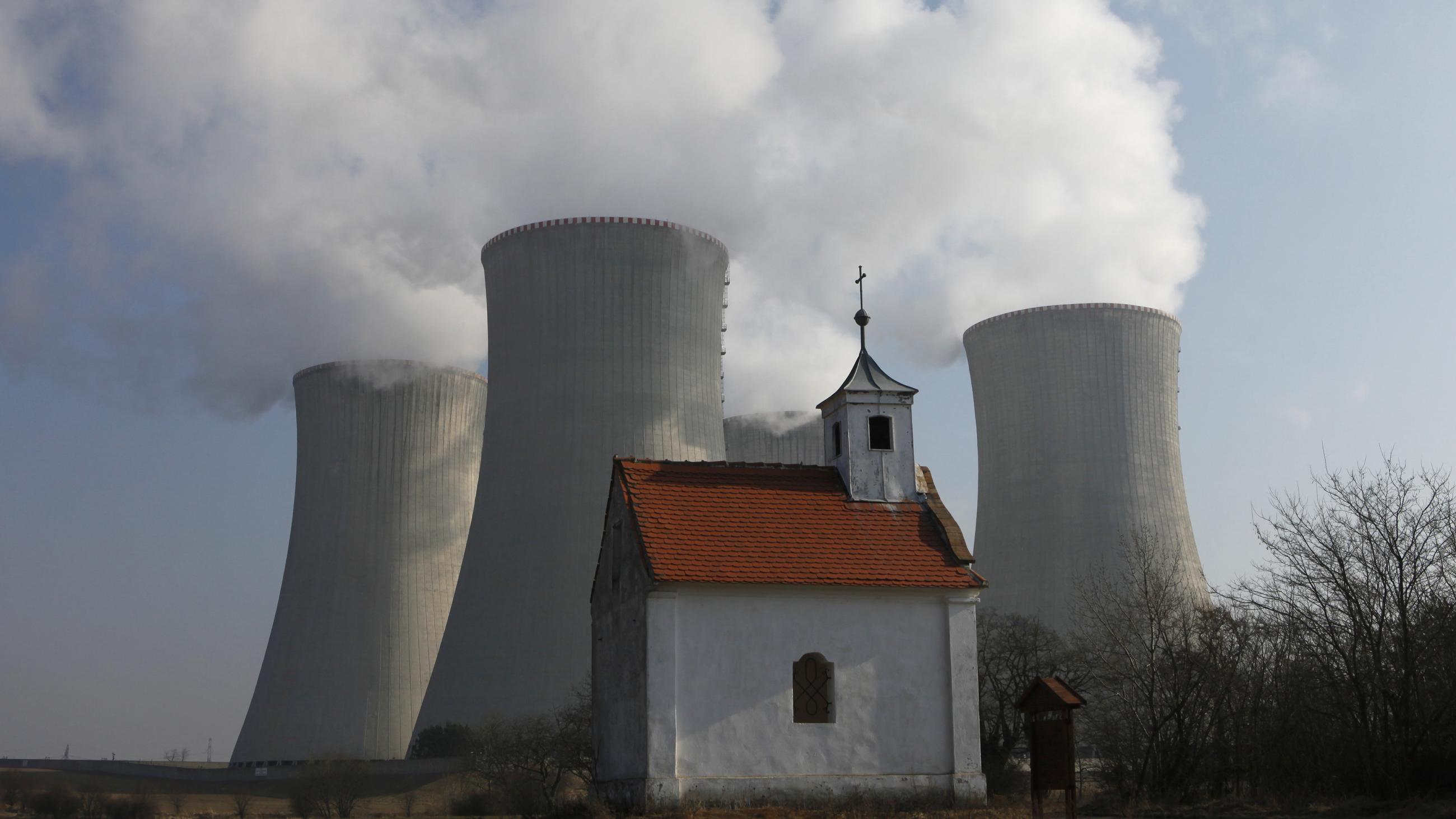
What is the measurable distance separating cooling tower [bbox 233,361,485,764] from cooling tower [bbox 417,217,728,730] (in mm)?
5113

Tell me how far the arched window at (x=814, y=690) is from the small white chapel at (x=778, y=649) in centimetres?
1

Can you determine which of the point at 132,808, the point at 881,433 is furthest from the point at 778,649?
the point at 132,808

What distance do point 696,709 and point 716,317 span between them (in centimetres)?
1529

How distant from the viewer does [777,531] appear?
14633 mm

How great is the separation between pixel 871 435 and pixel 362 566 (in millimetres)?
19413

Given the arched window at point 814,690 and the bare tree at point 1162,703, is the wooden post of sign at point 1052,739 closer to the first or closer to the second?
the arched window at point 814,690

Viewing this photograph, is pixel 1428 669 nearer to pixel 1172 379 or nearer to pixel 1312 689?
pixel 1312 689

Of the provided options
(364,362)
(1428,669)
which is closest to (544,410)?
(364,362)

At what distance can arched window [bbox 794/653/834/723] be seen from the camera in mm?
13844

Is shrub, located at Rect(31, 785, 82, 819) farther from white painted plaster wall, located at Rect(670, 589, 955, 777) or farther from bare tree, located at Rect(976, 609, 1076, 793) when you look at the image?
bare tree, located at Rect(976, 609, 1076, 793)

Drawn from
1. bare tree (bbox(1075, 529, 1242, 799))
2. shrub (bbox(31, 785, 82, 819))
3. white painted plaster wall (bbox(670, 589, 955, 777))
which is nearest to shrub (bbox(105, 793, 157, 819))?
shrub (bbox(31, 785, 82, 819))

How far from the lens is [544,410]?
2638 cm

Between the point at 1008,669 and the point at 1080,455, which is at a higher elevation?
the point at 1080,455

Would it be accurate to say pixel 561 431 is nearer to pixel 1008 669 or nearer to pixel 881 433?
pixel 1008 669
